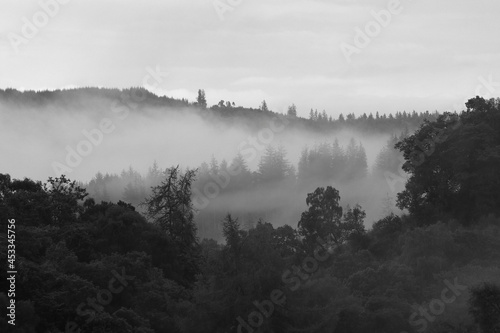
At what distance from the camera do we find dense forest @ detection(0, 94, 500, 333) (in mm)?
48469

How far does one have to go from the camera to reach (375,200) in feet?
592

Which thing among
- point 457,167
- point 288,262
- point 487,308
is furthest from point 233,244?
point 457,167

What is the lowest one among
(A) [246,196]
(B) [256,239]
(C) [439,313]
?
(A) [246,196]

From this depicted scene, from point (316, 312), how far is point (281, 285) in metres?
2.42

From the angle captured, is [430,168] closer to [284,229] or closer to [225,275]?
[284,229]

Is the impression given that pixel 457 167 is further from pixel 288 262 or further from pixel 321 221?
pixel 288 262

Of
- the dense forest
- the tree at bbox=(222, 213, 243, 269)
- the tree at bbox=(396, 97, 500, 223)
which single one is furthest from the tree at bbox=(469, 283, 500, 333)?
the tree at bbox=(396, 97, 500, 223)

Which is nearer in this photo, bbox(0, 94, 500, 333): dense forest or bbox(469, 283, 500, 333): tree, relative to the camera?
bbox(0, 94, 500, 333): dense forest

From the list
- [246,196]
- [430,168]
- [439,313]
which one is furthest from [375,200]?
[439,313]

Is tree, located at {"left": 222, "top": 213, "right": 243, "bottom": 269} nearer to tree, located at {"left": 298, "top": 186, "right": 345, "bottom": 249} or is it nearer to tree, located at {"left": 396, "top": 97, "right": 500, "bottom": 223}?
tree, located at {"left": 298, "top": 186, "right": 345, "bottom": 249}

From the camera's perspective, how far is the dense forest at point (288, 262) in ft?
159

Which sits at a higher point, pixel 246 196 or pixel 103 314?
pixel 103 314

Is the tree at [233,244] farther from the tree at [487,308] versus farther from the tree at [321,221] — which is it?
the tree at [321,221]

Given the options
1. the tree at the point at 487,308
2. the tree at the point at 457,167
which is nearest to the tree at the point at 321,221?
the tree at the point at 457,167
